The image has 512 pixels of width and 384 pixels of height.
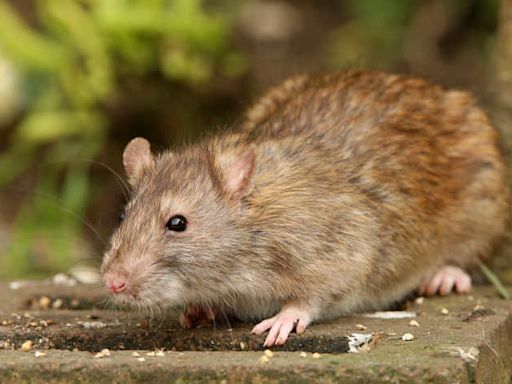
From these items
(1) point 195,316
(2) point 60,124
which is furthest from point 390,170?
(2) point 60,124

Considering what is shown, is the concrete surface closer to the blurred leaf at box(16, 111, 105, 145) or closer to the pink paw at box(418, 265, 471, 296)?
the pink paw at box(418, 265, 471, 296)

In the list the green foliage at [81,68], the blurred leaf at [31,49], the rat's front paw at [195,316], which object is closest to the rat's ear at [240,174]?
the rat's front paw at [195,316]

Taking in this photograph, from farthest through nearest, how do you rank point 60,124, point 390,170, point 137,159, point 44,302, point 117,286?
point 60,124 < point 44,302 < point 390,170 < point 137,159 < point 117,286

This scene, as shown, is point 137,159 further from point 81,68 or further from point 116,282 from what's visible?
point 81,68

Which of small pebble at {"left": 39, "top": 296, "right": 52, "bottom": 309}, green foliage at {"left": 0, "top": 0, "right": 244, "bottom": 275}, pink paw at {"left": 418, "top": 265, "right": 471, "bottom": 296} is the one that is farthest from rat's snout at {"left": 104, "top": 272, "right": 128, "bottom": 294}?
green foliage at {"left": 0, "top": 0, "right": 244, "bottom": 275}

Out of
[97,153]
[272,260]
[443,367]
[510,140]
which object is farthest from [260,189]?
[97,153]

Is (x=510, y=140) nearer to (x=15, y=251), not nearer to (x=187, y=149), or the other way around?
(x=187, y=149)
